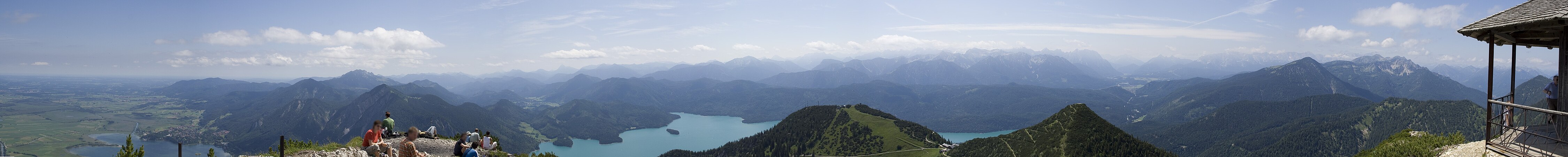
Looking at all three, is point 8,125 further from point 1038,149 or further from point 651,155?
point 1038,149

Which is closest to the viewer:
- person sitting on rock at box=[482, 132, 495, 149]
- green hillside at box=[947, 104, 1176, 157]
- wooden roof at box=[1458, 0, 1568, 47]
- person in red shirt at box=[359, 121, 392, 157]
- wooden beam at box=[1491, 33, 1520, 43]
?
wooden roof at box=[1458, 0, 1568, 47]

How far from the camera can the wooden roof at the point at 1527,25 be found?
39.9 feet

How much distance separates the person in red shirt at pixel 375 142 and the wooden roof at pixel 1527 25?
2596 centimetres

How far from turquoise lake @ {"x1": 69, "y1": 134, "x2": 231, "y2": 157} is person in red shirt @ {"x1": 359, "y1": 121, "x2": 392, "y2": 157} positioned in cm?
15756

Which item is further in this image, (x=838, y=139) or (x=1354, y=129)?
(x=1354, y=129)

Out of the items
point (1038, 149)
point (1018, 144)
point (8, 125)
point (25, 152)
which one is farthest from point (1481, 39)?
point (8, 125)

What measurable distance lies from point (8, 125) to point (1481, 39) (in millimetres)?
307109

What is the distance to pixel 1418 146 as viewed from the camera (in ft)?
53.5

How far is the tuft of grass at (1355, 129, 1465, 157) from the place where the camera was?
52.3ft

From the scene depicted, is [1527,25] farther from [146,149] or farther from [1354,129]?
[146,149]

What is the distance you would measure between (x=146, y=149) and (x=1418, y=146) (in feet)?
803

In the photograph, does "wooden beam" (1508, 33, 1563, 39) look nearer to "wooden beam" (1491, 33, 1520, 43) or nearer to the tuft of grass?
"wooden beam" (1491, 33, 1520, 43)

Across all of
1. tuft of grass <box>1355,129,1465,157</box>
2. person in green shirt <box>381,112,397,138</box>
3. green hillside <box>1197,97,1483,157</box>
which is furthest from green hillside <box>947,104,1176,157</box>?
green hillside <box>1197,97,1483,157</box>

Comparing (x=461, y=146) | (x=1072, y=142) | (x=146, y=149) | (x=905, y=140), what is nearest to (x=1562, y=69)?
(x=461, y=146)
